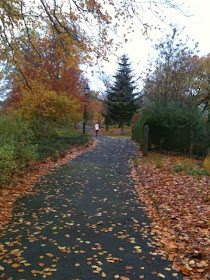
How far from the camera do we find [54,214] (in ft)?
18.3

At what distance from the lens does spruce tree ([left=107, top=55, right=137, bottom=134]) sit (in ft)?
124

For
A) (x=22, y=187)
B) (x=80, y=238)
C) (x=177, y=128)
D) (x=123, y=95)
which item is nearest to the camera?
(x=80, y=238)

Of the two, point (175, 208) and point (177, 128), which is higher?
point (177, 128)

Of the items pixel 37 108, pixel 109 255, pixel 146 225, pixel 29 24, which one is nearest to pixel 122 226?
pixel 146 225

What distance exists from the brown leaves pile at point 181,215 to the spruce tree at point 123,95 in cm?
2918

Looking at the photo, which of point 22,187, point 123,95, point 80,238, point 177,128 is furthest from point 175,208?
point 123,95

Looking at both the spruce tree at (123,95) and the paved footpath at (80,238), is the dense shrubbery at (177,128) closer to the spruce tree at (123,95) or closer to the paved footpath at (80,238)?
the paved footpath at (80,238)

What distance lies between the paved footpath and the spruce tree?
31.1 meters

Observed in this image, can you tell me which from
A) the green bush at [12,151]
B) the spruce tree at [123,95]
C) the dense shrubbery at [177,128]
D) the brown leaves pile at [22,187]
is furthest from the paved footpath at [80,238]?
the spruce tree at [123,95]

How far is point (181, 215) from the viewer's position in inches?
218

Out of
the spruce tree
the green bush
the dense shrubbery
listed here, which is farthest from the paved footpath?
the spruce tree

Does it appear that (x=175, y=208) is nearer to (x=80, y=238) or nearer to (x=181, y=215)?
(x=181, y=215)

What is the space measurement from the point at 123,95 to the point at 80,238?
114 feet

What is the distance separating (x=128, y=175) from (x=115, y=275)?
6658 millimetres
